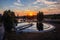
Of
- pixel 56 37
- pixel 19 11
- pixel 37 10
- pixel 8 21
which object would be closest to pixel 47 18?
pixel 37 10

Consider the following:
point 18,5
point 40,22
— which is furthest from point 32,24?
point 18,5

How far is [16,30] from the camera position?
1.53 meters

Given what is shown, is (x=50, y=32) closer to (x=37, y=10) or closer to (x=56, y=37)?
(x=56, y=37)

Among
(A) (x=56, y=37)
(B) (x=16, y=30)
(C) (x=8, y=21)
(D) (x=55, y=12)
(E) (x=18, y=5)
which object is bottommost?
(A) (x=56, y=37)

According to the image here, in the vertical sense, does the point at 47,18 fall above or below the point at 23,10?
below

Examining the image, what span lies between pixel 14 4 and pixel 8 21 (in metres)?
0.26

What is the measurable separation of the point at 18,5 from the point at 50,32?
593mm

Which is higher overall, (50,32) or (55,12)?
(55,12)

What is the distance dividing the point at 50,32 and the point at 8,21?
1.99 ft

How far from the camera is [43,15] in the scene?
1536mm

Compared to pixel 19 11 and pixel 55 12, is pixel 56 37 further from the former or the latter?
pixel 19 11

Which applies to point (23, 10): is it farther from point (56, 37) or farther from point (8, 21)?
point (56, 37)

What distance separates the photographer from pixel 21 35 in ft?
4.96

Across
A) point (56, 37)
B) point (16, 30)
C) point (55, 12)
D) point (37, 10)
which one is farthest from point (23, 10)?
point (56, 37)
